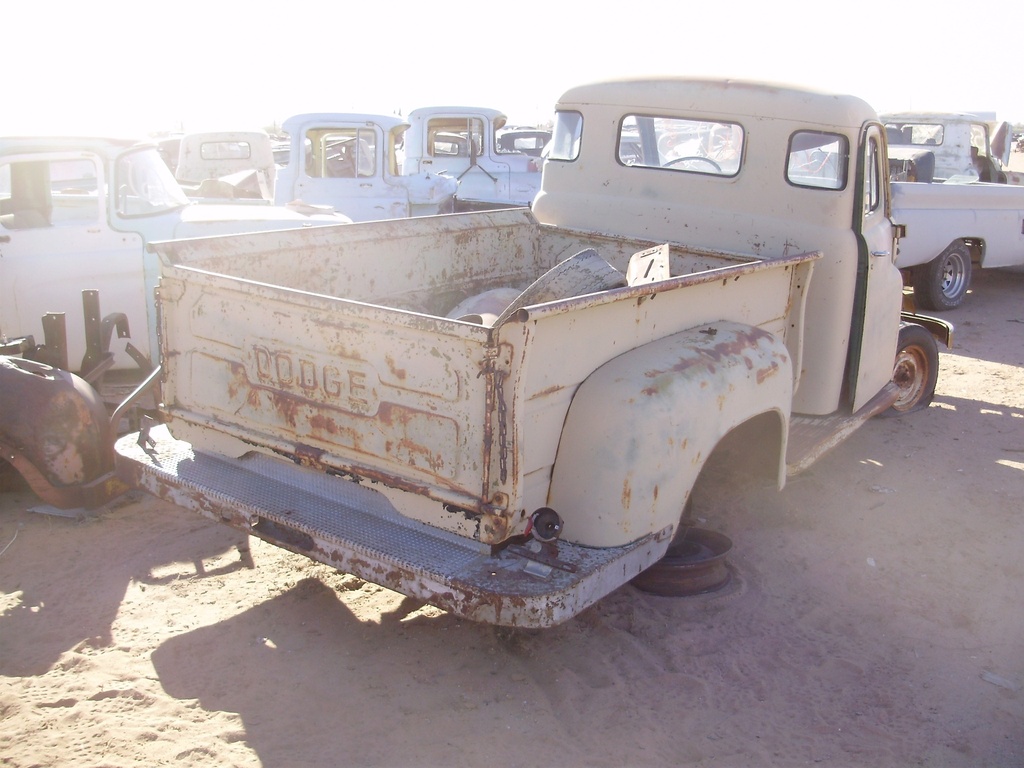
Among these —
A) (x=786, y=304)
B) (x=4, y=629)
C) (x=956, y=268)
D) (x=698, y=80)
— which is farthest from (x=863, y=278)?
(x=956, y=268)

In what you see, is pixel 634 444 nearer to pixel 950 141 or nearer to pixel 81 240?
pixel 81 240

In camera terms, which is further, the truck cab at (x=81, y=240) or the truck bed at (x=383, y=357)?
the truck cab at (x=81, y=240)

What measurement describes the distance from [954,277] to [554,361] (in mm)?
7931

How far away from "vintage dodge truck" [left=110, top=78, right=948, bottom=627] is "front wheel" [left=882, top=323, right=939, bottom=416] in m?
1.02

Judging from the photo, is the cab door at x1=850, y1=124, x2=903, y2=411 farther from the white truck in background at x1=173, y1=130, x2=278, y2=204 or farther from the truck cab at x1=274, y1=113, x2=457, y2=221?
the white truck in background at x1=173, y1=130, x2=278, y2=204

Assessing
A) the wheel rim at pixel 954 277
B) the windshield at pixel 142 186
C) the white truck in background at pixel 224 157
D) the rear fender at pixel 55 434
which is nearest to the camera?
the rear fender at pixel 55 434

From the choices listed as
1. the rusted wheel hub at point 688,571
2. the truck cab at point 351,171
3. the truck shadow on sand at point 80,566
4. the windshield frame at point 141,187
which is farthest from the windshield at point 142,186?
the rusted wheel hub at point 688,571

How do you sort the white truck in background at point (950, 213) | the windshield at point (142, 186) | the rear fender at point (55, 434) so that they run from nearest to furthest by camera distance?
the rear fender at point (55, 434) → the windshield at point (142, 186) → the white truck in background at point (950, 213)

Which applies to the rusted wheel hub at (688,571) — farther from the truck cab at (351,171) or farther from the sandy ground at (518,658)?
the truck cab at (351,171)

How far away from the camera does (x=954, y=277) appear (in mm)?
9469

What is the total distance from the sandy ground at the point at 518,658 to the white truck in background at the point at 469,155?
29.1 feet

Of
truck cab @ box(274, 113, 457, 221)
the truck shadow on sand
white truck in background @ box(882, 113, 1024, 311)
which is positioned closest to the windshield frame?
the truck shadow on sand

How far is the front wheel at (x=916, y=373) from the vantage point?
5.99 m

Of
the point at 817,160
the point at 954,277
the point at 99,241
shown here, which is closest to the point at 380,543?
the point at 817,160
